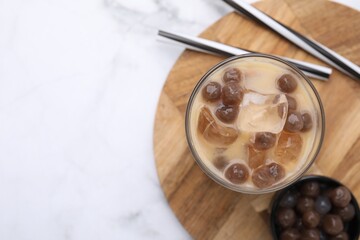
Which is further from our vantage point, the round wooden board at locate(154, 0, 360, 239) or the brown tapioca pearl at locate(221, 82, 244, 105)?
the round wooden board at locate(154, 0, 360, 239)

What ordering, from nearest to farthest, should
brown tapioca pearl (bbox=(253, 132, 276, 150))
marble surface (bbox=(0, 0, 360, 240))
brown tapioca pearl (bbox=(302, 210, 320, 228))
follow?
brown tapioca pearl (bbox=(253, 132, 276, 150)), brown tapioca pearl (bbox=(302, 210, 320, 228)), marble surface (bbox=(0, 0, 360, 240))

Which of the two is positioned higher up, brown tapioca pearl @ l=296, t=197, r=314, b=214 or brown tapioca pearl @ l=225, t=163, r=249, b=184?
brown tapioca pearl @ l=225, t=163, r=249, b=184

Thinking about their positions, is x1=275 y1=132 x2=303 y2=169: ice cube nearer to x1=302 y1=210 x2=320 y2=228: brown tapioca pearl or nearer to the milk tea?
the milk tea

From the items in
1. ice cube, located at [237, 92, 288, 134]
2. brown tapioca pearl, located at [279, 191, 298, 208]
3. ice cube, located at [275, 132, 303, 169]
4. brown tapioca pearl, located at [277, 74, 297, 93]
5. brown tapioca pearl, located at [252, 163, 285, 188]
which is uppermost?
brown tapioca pearl, located at [277, 74, 297, 93]

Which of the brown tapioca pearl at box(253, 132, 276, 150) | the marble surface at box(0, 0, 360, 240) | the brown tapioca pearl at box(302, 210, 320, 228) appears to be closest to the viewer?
the brown tapioca pearl at box(253, 132, 276, 150)

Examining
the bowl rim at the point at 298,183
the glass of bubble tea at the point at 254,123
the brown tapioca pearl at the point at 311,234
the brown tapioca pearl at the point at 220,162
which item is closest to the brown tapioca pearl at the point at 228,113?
the glass of bubble tea at the point at 254,123

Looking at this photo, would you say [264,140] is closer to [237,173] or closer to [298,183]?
[237,173]

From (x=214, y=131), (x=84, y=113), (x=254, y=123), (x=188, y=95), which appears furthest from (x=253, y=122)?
(x=84, y=113)

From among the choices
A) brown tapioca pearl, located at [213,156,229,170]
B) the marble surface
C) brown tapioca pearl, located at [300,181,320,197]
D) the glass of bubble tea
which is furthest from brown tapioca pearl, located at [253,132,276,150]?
the marble surface
